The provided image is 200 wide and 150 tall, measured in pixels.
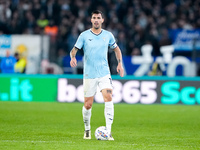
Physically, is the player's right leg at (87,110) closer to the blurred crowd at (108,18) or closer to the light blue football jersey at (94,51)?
the light blue football jersey at (94,51)

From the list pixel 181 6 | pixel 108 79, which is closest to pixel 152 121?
pixel 108 79

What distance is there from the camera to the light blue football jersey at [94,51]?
9.95 meters

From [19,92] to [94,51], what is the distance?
10706mm

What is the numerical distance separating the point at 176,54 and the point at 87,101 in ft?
43.8

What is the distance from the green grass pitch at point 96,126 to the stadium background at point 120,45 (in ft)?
2.93

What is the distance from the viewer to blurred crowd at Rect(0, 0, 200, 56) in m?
23.9

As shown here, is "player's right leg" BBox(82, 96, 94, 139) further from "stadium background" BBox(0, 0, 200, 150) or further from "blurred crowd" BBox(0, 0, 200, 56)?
"blurred crowd" BBox(0, 0, 200, 56)

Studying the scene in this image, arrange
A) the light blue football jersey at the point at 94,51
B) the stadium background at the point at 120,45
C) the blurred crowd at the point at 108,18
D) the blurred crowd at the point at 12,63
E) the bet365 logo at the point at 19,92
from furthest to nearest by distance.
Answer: the blurred crowd at the point at 108,18, the blurred crowd at the point at 12,63, the bet365 logo at the point at 19,92, the stadium background at the point at 120,45, the light blue football jersey at the point at 94,51

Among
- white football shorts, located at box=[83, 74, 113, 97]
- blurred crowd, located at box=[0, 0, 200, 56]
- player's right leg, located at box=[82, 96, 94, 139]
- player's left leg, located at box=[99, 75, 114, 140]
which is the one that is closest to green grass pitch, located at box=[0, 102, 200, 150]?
player's right leg, located at box=[82, 96, 94, 139]

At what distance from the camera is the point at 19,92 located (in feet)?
66.3

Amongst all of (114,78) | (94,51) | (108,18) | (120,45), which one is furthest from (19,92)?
(94,51)

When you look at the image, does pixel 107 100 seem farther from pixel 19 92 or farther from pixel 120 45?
pixel 120 45

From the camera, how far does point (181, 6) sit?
86.5 feet

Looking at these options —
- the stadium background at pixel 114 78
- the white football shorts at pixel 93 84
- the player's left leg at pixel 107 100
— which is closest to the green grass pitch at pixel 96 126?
the stadium background at pixel 114 78
